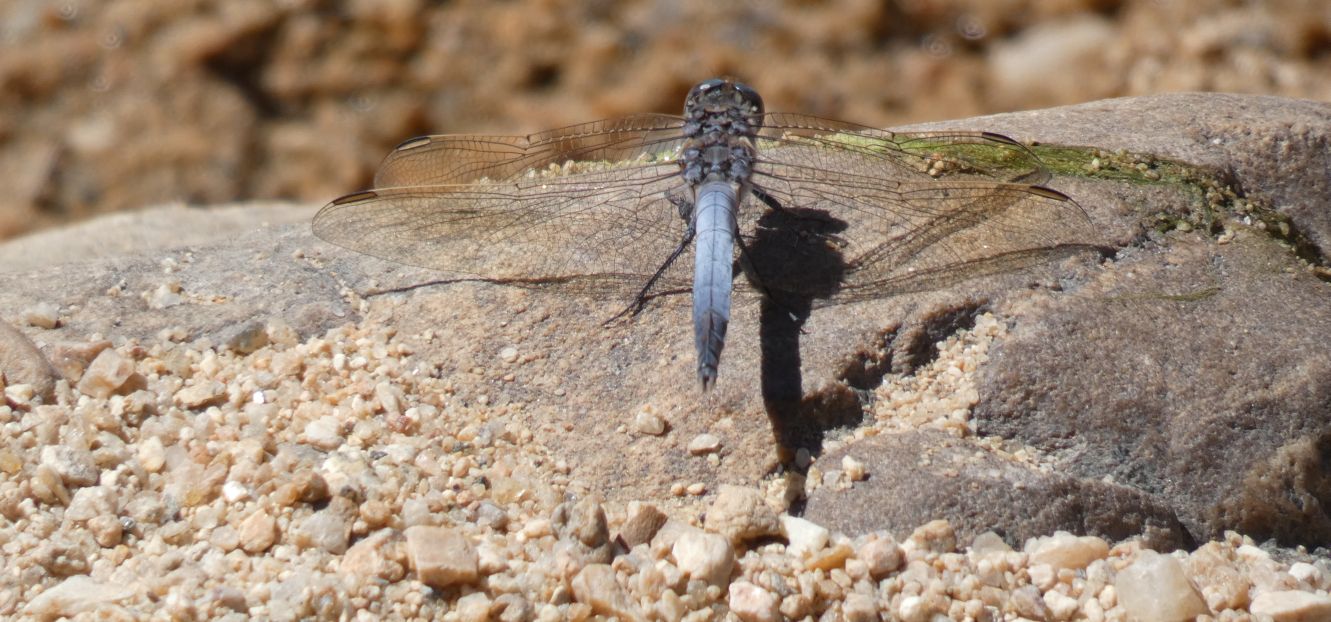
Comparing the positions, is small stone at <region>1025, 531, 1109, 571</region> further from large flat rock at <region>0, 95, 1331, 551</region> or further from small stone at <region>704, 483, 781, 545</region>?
small stone at <region>704, 483, 781, 545</region>

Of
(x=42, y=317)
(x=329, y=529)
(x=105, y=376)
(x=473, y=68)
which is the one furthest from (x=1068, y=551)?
(x=473, y=68)

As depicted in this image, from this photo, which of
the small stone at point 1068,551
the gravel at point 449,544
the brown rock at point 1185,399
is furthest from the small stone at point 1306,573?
the small stone at point 1068,551

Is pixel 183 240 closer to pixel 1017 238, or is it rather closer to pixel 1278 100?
pixel 1017 238

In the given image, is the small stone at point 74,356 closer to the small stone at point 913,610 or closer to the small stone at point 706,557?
the small stone at point 706,557

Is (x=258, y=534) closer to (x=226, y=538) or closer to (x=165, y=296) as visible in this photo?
(x=226, y=538)

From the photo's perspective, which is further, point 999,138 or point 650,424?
point 999,138

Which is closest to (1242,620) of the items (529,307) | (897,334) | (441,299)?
(897,334)

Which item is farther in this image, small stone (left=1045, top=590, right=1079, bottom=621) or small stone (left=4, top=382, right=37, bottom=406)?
small stone (left=4, top=382, right=37, bottom=406)

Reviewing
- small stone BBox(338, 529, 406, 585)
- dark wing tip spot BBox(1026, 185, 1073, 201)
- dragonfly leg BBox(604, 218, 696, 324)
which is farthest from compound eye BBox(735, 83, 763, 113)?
small stone BBox(338, 529, 406, 585)
